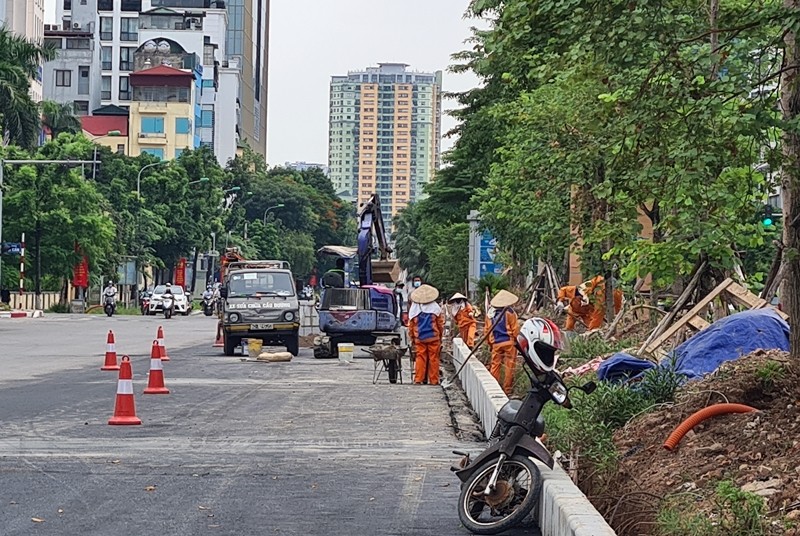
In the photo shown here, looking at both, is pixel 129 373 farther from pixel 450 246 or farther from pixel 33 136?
pixel 33 136

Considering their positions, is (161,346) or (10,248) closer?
(161,346)

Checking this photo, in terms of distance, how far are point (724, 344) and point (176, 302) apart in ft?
191

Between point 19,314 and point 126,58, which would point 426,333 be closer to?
point 19,314

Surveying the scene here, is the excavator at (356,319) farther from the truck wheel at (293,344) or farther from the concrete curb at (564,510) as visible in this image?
the concrete curb at (564,510)

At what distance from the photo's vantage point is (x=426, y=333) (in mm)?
22250

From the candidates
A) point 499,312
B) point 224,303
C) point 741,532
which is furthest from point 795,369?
point 224,303

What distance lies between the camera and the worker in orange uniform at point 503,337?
64.5 ft

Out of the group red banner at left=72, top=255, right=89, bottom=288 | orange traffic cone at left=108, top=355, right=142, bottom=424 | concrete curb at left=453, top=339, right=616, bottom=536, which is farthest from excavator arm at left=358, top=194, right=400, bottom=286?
red banner at left=72, top=255, right=89, bottom=288

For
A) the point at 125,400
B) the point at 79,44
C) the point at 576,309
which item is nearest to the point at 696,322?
the point at 125,400

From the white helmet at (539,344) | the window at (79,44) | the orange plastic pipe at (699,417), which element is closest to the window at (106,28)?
the window at (79,44)

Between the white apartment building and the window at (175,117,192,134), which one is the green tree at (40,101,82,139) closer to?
the window at (175,117,192,134)

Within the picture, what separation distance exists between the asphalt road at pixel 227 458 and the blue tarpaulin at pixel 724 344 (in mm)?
1943

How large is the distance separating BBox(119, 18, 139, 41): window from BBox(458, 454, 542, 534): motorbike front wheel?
137 m

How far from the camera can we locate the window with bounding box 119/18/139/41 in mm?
141375
